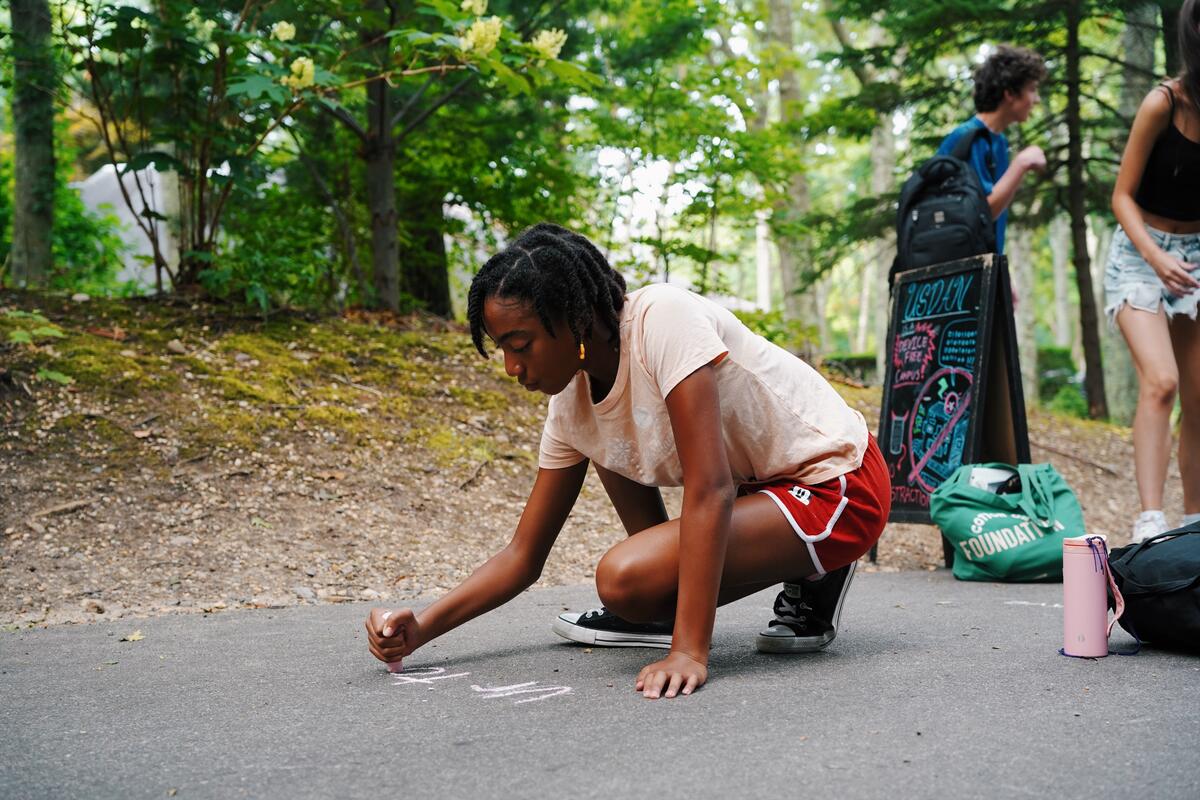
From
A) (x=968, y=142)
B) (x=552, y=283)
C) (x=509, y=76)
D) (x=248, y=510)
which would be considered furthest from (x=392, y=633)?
(x=968, y=142)

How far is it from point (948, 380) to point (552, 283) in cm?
323

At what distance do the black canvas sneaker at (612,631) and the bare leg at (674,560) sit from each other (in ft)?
1.26

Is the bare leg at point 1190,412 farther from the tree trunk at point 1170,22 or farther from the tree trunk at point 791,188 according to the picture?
the tree trunk at point 791,188

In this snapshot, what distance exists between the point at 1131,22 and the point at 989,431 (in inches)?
237

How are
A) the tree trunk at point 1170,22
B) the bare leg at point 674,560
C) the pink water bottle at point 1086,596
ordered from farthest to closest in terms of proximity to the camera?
the tree trunk at point 1170,22
the pink water bottle at point 1086,596
the bare leg at point 674,560

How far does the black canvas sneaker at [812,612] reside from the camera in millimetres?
3082

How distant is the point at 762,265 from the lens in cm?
3725

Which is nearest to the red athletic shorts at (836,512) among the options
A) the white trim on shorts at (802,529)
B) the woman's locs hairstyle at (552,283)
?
the white trim on shorts at (802,529)

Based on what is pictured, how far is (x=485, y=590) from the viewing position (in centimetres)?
298

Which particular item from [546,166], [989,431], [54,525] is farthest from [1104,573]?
[546,166]

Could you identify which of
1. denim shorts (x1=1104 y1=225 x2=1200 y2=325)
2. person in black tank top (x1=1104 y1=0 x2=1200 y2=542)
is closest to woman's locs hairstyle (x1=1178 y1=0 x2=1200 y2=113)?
person in black tank top (x1=1104 y1=0 x2=1200 y2=542)

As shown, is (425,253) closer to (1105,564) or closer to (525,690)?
(525,690)

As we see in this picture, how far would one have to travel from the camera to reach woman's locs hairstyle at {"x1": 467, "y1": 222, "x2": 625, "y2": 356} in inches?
102

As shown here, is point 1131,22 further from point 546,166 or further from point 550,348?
point 550,348
